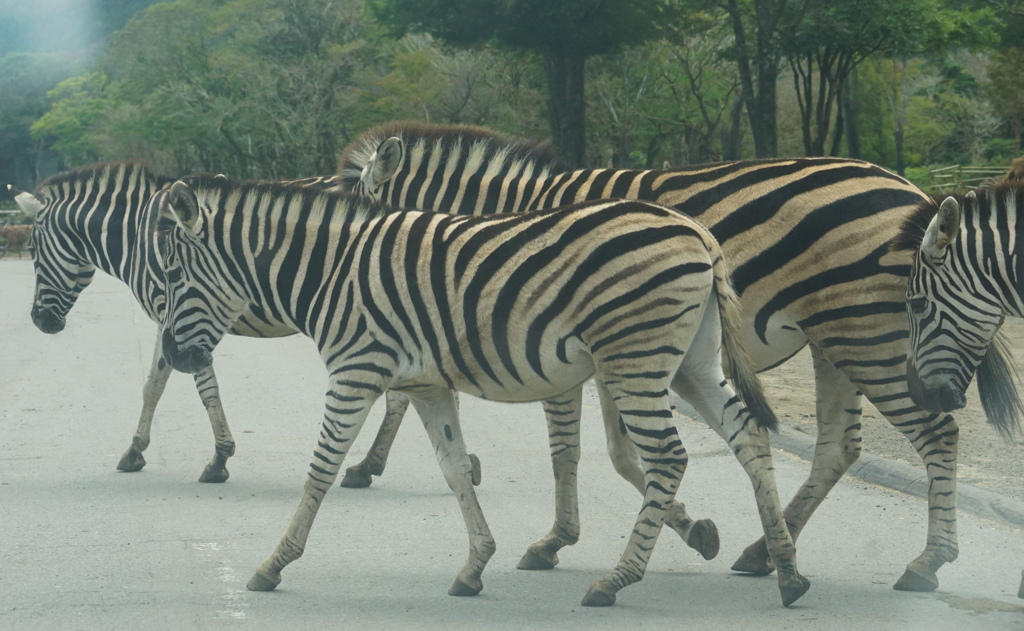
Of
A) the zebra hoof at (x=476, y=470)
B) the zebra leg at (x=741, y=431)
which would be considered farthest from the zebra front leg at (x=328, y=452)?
the zebra hoof at (x=476, y=470)

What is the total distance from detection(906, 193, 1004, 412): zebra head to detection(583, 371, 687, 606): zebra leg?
114 centimetres

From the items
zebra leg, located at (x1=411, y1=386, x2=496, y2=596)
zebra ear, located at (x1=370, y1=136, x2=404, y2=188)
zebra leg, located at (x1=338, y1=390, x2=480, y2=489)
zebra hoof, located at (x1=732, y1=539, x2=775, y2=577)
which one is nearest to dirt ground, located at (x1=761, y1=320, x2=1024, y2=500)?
zebra hoof, located at (x1=732, y1=539, x2=775, y2=577)

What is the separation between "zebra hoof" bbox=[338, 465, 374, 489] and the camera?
23.6 ft

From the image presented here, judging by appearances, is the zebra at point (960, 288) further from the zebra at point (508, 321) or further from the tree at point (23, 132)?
the tree at point (23, 132)

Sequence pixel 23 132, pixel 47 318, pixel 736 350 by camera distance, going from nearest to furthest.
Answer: pixel 736 350 → pixel 47 318 → pixel 23 132

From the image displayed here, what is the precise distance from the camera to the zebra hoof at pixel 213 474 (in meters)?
7.25

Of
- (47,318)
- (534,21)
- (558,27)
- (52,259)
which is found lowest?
(47,318)

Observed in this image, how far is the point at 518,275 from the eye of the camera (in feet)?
16.0

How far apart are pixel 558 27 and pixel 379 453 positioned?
18042 millimetres

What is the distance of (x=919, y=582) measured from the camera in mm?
4875

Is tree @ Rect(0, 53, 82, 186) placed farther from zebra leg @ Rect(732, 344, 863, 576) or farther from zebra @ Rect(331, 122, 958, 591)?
zebra leg @ Rect(732, 344, 863, 576)

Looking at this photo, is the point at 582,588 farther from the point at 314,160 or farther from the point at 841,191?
the point at 314,160

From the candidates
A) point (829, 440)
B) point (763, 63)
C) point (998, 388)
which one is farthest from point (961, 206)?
point (763, 63)

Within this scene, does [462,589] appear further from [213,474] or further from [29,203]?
[29,203]
